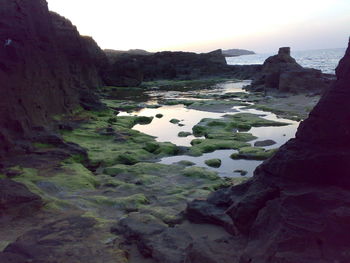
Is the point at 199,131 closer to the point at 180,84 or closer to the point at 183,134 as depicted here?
the point at 183,134

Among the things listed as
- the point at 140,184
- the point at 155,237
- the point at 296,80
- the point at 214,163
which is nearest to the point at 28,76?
the point at 140,184

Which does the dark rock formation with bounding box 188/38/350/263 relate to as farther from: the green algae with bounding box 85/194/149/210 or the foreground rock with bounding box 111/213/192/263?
the green algae with bounding box 85/194/149/210

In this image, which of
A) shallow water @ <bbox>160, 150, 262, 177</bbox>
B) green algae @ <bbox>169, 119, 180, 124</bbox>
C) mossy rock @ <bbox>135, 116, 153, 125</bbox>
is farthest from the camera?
mossy rock @ <bbox>135, 116, 153, 125</bbox>

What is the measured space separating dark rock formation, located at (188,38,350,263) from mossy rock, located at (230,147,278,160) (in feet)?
35.5

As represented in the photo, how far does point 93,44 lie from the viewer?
255ft

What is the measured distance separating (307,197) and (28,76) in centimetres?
1901

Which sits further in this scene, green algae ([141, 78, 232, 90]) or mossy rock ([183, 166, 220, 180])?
green algae ([141, 78, 232, 90])

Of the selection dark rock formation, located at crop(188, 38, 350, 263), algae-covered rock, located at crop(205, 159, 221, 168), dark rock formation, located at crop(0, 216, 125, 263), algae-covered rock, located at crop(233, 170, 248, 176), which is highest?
dark rock formation, located at crop(188, 38, 350, 263)

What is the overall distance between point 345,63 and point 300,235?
401cm

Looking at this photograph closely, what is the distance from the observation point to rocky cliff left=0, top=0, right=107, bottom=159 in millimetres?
18484

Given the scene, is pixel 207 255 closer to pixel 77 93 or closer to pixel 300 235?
pixel 300 235

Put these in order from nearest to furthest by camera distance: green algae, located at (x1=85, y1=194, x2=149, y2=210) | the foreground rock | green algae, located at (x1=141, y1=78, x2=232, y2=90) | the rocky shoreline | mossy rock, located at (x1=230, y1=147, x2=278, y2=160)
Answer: the rocky shoreline → the foreground rock → green algae, located at (x1=85, y1=194, x2=149, y2=210) → mossy rock, located at (x1=230, y1=147, x2=278, y2=160) → green algae, located at (x1=141, y1=78, x2=232, y2=90)

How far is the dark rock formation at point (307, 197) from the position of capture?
653 centimetres

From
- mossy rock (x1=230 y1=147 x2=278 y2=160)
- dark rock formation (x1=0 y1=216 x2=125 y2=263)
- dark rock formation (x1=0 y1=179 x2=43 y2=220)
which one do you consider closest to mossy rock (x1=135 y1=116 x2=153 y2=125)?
mossy rock (x1=230 y1=147 x2=278 y2=160)
